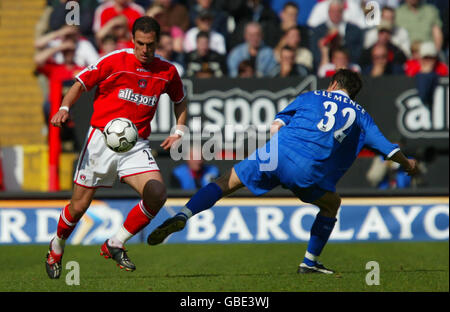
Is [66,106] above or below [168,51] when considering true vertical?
below

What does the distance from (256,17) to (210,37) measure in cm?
104

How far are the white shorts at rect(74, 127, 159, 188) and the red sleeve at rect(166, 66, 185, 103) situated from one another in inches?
22.6

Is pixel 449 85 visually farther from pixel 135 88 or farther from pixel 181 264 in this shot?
pixel 135 88

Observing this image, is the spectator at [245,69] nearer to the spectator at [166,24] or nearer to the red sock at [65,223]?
the spectator at [166,24]

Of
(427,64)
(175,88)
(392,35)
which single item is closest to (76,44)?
(392,35)

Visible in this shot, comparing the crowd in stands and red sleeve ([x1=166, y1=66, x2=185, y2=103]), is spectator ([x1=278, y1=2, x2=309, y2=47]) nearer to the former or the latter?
the crowd in stands

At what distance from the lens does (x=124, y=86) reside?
781 centimetres

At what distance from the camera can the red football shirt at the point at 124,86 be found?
7.77 meters

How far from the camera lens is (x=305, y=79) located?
11.9 m

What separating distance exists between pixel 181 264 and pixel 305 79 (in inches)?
145

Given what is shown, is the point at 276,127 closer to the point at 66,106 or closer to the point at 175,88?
the point at 175,88

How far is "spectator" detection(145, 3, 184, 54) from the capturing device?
1384 centimetres

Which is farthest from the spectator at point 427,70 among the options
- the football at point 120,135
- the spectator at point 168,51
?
the football at point 120,135

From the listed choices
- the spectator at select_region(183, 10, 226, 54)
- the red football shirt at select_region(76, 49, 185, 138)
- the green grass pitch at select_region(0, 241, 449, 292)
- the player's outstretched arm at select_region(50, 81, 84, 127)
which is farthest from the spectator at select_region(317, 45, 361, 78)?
the player's outstretched arm at select_region(50, 81, 84, 127)
